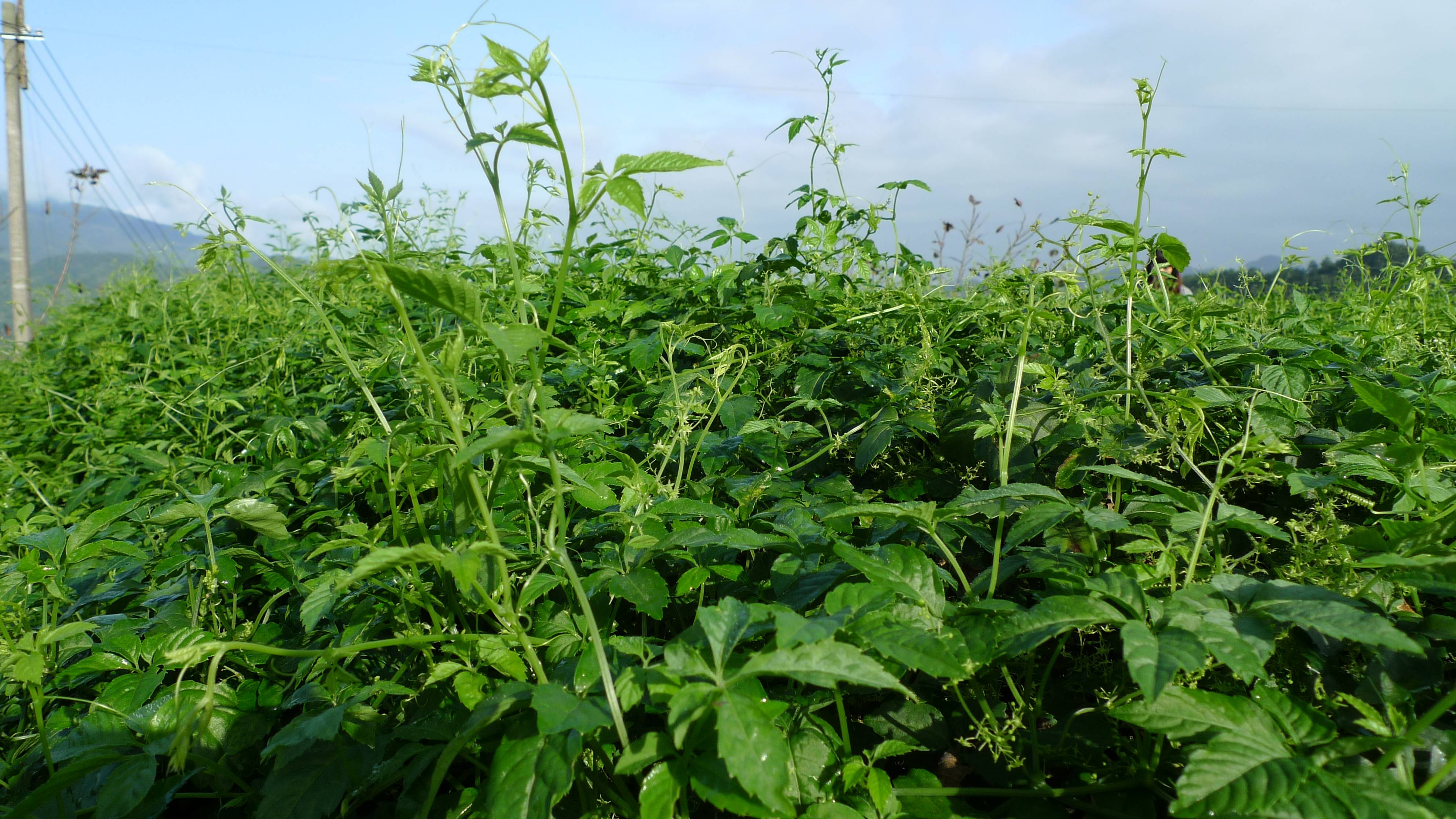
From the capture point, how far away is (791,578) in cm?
131

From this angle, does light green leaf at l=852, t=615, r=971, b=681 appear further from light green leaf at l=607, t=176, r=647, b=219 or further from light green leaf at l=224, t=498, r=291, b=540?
light green leaf at l=224, t=498, r=291, b=540

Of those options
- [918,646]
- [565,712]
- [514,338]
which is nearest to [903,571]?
[918,646]

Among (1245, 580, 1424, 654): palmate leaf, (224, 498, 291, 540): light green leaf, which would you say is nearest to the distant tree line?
(1245, 580, 1424, 654): palmate leaf

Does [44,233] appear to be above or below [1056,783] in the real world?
above

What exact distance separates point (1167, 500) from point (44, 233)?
1555 cm

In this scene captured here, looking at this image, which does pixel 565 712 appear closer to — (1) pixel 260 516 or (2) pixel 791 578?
(2) pixel 791 578

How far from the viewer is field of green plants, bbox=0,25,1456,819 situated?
960mm

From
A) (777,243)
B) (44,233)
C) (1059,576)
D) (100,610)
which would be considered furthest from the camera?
(44,233)

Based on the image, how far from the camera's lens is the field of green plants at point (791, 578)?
3.15 feet

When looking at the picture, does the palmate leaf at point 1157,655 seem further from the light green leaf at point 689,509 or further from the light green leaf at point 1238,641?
the light green leaf at point 689,509

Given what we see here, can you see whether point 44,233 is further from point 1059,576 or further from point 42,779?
point 1059,576

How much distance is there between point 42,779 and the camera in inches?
57.6

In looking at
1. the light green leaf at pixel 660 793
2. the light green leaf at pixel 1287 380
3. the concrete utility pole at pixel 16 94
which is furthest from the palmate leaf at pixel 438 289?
the concrete utility pole at pixel 16 94

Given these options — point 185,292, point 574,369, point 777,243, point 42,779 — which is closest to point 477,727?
point 42,779
